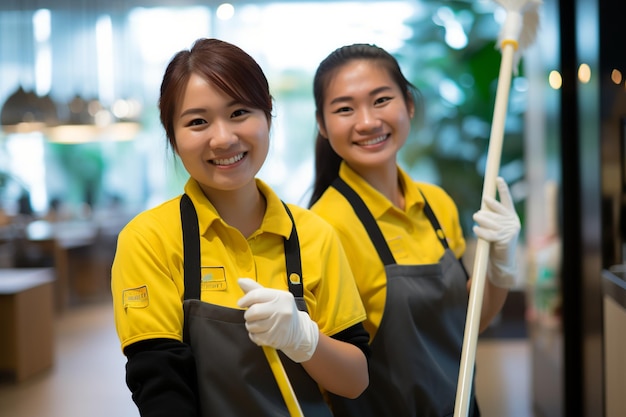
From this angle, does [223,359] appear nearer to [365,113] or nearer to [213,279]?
[213,279]

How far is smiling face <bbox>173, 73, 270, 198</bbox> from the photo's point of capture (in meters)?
1.33

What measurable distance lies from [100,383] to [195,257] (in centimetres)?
389

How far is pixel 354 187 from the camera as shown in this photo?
5.96 feet

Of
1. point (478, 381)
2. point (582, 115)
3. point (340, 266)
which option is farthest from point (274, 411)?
point (478, 381)

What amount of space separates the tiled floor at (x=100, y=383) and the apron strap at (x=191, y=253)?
3.15 metres

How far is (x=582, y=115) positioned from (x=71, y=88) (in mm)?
5593

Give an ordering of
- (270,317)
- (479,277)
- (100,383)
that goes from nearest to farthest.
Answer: (270,317) < (479,277) < (100,383)

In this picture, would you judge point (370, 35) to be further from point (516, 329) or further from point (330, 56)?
point (330, 56)

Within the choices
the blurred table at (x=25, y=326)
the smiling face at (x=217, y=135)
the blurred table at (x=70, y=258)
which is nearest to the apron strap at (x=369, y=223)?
the smiling face at (x=217, y=135)

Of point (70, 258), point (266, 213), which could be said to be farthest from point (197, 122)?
point (70, 258)

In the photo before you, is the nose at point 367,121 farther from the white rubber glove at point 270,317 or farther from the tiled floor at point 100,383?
the tiled floor at point 100,383

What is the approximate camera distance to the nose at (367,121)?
171 cm

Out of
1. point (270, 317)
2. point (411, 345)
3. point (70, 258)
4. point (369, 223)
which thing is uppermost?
point (369, 223)

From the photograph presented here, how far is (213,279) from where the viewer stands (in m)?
1.35
